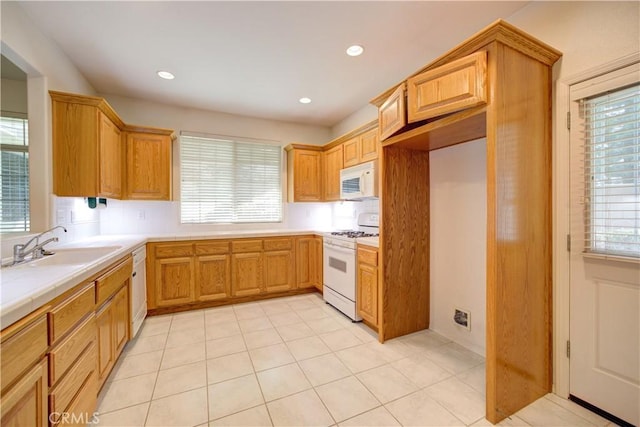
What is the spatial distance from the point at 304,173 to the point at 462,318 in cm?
283

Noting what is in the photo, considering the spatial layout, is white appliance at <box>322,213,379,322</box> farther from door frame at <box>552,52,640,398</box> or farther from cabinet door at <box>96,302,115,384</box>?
cabinet door at <box>96,302,115,384</box>

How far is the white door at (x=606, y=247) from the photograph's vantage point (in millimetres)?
1483

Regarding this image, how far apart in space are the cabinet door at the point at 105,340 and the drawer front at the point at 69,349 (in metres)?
0.14

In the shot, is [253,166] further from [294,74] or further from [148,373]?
[148,373]

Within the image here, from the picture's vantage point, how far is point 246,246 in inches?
139

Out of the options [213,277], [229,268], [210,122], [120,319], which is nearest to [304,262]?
[229,268]

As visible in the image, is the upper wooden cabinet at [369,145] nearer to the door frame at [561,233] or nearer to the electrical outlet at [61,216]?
the door frame at [561,233]

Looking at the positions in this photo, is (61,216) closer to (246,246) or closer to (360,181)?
(246,246)

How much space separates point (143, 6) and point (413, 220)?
2.77 m

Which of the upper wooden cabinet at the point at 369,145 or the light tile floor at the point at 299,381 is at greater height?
the upper wooden cabinet at the point at 369,145

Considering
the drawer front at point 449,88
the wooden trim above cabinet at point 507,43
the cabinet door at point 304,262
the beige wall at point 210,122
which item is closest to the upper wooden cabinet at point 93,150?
the beige wall at point 210,122

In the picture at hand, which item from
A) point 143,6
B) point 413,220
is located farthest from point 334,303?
point 143,6

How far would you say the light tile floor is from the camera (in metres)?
1.59

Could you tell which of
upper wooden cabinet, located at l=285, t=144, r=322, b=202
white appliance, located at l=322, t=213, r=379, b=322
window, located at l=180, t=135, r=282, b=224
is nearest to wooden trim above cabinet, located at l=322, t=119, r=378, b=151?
upper wooden cabinet, located at l=285, t=144, r=322, b=202
